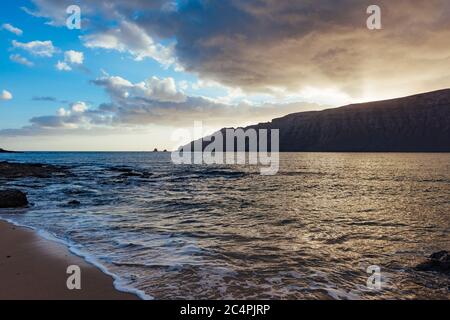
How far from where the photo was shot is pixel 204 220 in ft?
54.5

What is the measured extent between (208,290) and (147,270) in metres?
2.09

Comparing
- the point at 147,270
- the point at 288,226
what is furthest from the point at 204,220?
the point at 147,270

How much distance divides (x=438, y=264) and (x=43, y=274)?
10.3m

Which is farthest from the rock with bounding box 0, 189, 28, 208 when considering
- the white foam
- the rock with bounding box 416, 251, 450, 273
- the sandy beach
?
the rock with bounding box 416, 251, 450, 273

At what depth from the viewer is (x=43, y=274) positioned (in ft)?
26.9

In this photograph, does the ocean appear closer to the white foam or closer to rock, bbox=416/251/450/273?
the white foam

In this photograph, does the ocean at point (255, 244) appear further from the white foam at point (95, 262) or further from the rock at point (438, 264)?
the rock at point (438, 264)

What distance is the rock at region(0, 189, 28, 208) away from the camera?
2059 centimetres

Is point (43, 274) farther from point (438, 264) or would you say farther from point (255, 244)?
point (438, 264)

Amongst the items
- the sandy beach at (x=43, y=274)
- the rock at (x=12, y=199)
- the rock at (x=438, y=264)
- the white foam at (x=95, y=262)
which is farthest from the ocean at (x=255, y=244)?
the rock at (x=12, y=199)
